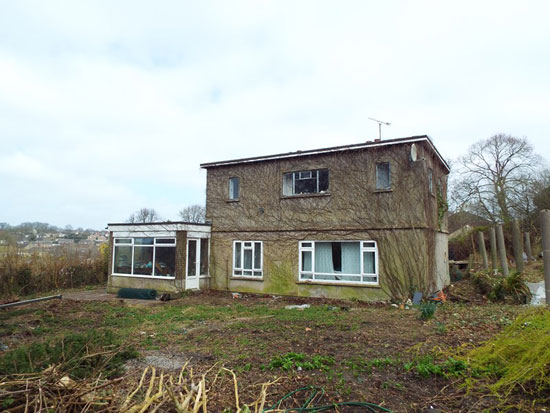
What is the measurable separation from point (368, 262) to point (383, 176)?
303 cm

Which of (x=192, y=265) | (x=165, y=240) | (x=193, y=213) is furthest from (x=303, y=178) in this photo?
(x=193, y=213)

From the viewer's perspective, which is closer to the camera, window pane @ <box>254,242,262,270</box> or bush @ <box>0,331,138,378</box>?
bush @ <box>0,331,138,378</box>

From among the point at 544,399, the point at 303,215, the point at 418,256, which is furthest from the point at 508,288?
the point at 544,399

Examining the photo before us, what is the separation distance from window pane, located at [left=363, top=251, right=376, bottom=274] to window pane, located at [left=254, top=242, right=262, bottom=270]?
422cm

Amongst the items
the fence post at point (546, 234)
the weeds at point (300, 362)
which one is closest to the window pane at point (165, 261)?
the weeds at point (300, 362)

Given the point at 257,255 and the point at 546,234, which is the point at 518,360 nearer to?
the point at 546,234

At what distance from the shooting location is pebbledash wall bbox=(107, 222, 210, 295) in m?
14.8

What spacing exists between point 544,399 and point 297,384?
2.63m

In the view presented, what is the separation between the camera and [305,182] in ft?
46.4

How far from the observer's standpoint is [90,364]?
4934 mm

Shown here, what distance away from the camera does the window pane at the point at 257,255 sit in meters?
14.8

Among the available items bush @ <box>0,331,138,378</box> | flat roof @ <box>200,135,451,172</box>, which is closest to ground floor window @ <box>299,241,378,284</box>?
flat roof @ <box>200,135,451,172</box>

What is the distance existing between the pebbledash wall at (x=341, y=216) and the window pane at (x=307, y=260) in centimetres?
32

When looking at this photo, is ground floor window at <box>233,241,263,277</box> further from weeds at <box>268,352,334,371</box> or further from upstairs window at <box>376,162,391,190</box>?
weeds at <box>268,352,334,371</box>
